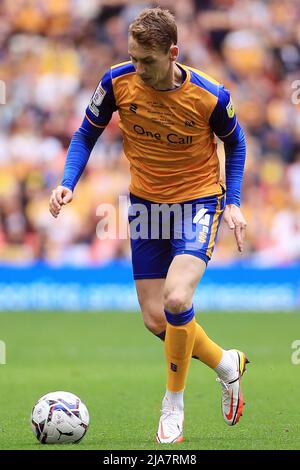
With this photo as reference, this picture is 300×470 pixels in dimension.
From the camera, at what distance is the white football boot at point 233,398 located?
6.32 meters

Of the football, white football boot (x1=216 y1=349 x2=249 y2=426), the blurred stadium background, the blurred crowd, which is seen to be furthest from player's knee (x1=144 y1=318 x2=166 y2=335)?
the blurred stadium background

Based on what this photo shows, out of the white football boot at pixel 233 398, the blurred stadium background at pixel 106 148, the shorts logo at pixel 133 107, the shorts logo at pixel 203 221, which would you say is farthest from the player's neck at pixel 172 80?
the blurred stadium background at pixel 106 148

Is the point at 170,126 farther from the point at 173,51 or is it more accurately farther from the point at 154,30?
the point at 154,30

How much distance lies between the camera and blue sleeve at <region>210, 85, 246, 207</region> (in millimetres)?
6090

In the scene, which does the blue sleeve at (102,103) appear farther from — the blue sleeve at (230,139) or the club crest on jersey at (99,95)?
the blue sleeve at (230,139)

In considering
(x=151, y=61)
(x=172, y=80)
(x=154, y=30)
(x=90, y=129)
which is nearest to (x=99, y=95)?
(x=90, y=129)

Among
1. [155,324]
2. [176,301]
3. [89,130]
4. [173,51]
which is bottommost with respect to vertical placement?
[155,324]

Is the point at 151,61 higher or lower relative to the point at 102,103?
higher

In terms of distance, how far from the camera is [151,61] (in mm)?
5668

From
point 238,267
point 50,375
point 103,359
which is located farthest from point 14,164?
point 50,375

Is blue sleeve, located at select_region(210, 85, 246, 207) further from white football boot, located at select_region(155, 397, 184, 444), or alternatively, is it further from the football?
the football

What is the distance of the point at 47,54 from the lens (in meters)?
17.9

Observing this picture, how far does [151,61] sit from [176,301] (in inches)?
53.0

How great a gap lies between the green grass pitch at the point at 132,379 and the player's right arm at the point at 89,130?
1561 millimetres
